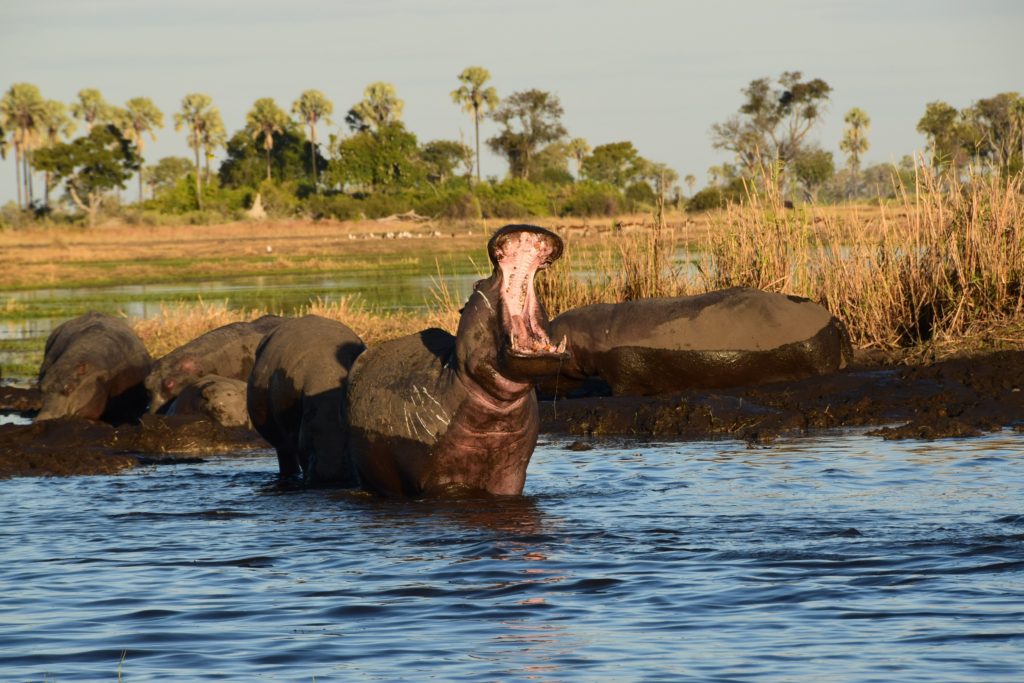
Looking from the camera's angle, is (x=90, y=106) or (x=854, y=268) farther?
(x=90, y=106)

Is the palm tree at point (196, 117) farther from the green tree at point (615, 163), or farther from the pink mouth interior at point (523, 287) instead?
the pink mouth interior at point (523, 287)

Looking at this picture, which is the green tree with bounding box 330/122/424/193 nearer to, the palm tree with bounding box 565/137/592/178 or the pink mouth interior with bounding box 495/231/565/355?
the palm tree with bounding box 565/137/592/178

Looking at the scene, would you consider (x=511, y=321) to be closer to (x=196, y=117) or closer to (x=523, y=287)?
(x=523, y=287)

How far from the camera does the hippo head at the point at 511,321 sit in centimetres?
777

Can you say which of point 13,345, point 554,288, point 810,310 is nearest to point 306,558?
point 810,310

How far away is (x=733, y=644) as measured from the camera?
596 cm

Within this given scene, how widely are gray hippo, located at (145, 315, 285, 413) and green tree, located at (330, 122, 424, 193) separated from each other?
6025 cm

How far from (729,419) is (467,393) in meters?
4.96

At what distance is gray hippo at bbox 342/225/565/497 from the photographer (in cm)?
791

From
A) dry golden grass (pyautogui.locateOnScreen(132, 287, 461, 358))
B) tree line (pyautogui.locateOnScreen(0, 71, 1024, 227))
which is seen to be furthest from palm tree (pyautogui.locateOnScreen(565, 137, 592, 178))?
dry golden grass (pyautogui.locateOnScreen(132, 287, 461, 358))

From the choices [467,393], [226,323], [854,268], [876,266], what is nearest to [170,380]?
[226,323]

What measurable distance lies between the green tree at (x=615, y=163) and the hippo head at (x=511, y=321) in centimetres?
7437

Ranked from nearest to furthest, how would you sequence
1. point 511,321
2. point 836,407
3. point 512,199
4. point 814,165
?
1. point 511,321
2. point 836,407
3. point 814,165
4. point 512,199

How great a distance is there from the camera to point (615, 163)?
8281 cm
